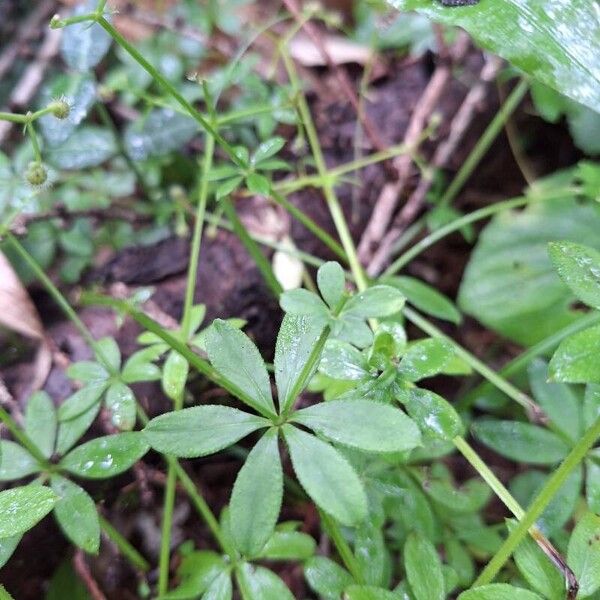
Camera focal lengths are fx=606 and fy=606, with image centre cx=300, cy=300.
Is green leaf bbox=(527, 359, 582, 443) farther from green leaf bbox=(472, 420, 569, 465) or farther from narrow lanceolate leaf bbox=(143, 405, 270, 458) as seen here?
narrow lanceolate leaf bbox=(143, 405, 270, 458)

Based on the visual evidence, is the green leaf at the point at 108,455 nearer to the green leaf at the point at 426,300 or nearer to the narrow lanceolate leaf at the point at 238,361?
the narrow lanceolate leaf at the point at 238,361

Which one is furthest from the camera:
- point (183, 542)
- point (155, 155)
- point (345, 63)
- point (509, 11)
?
point (345, 63)

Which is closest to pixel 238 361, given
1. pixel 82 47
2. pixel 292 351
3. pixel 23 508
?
pixel 292 351

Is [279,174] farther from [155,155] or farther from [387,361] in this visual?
[387,361]

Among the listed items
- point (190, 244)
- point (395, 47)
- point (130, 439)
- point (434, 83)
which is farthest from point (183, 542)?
point (395, 47)

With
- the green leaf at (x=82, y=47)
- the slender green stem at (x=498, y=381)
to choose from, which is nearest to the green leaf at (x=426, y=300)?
the slender green stem at (x=498, y=381)

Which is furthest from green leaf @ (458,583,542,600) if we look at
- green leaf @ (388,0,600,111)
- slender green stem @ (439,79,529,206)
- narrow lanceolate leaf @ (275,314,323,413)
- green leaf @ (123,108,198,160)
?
green leaf @ (123,108,198,160)
